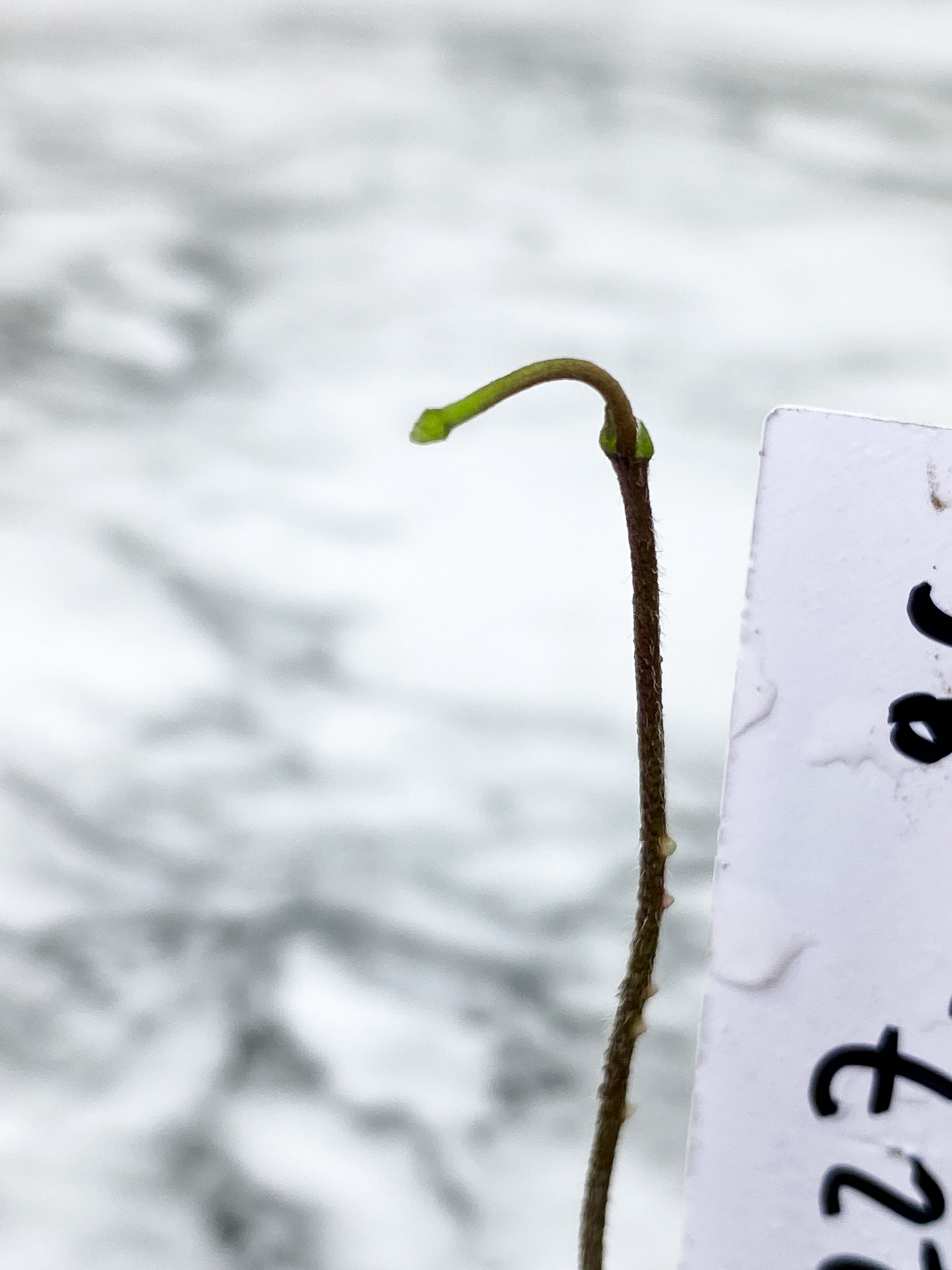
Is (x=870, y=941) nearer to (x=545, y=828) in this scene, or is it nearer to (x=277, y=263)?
(x=545, y=828)

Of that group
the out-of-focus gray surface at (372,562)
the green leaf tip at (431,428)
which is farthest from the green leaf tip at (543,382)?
the out-of-focus gray surface at (372,562)

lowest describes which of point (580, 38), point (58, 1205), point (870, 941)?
point (58, 1205)

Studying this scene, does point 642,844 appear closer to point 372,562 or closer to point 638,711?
point 638,711

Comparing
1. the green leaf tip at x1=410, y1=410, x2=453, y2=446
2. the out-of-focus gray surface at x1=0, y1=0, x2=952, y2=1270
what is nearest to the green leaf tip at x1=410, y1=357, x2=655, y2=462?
the green leaf tip at x1=410, y1=410, x2=453, y2=446

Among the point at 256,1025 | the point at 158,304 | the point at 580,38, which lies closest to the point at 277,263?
the point at 158,304

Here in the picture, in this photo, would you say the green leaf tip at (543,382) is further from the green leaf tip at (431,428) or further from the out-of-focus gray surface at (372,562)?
the out-of-focus gray surface at (372,562)

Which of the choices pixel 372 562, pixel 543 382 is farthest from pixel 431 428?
pixel 372 562
